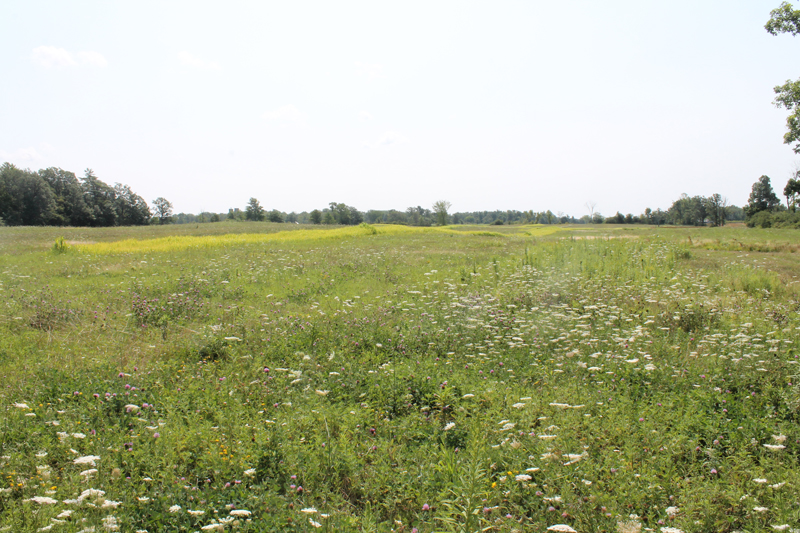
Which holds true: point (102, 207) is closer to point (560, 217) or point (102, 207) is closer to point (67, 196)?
point (67, 196)

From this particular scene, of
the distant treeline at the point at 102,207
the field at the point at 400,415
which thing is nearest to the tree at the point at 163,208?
the distant treeline at the point at 102,207

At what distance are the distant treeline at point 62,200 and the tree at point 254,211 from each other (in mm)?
38823

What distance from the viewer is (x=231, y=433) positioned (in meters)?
3.58

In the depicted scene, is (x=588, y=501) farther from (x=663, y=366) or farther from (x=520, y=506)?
(x=663, y=366)

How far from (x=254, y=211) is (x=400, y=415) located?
119 meters

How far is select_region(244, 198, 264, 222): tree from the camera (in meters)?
114

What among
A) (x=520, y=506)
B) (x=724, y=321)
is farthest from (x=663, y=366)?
(x=520, y=506)

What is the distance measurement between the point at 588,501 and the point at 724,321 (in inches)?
247

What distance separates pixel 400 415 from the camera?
4414 mm

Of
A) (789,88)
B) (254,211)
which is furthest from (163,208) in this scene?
(789,88)

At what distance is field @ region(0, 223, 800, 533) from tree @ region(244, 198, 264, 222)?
364 ft

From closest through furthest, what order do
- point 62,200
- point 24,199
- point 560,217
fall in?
point 24,199
point 62,200
point 560,217

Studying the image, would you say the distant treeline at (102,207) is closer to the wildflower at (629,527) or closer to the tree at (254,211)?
the tree at (254,211)

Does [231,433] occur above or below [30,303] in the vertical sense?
below
